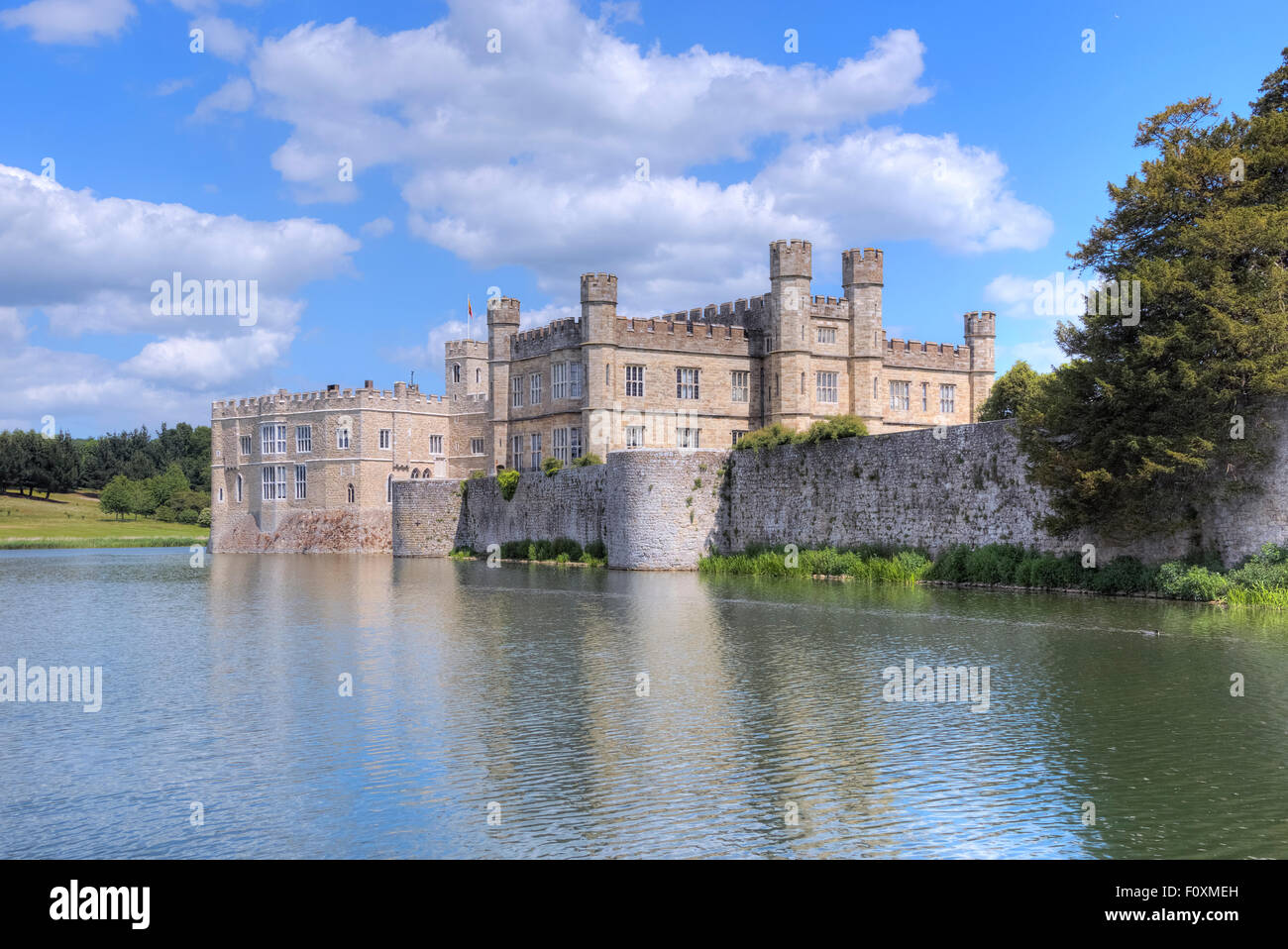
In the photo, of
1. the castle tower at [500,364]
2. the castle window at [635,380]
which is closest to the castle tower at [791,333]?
the castle window at [635,380]

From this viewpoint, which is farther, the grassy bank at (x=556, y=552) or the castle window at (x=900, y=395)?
the castle window at (x=900, y=395)

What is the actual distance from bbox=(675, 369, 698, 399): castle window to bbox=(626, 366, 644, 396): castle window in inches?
63.2

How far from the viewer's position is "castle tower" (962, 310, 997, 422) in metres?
59.8

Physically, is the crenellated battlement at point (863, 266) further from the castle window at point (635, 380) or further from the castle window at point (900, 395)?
the castle window at point (635, 380)

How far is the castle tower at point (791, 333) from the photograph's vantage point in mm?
50469

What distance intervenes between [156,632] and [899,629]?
1389cm

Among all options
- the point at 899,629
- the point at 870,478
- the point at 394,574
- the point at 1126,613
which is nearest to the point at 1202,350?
the point at 1126,613

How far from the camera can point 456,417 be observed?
72.9m

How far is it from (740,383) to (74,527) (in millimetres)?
59492

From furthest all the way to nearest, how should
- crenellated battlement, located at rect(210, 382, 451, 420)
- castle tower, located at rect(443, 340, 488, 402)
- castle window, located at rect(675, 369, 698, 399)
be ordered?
castle tower, located at rect(443, 340, 488, 402)
crenellated battlement, located at rect(210, 382, 451, 420)
castle window, located at rect(675, 369, 698, 399)

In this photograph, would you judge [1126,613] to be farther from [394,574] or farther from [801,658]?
[394,574]

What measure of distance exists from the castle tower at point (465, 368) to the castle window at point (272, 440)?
35.7 ft

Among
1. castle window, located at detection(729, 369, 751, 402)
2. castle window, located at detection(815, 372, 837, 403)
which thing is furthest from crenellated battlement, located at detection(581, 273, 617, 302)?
castle window, located at detection(815, 372, 837, 403)

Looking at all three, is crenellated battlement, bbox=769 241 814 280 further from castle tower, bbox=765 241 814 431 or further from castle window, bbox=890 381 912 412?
castle window, bbox=890 381 912 412
